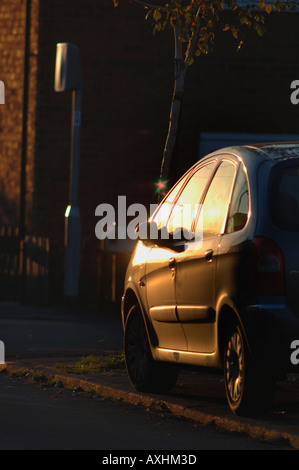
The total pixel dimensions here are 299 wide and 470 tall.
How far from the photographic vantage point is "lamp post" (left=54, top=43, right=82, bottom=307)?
17172mm

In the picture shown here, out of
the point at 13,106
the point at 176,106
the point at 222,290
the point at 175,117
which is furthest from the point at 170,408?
the point at 13,106

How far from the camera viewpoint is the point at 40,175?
19156mm

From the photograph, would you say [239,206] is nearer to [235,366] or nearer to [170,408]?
[235,366]

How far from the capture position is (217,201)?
841 centimetres

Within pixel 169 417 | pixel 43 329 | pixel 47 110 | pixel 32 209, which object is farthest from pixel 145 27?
pixel 169 417

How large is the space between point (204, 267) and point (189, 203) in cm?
89

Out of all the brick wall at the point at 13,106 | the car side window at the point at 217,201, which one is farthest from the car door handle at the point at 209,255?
the brick wall at the point at 13,106

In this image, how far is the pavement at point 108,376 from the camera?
25.5 ft

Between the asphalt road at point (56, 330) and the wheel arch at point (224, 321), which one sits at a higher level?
the wheel arch at point (224, 321)

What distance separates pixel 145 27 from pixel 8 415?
11.5m

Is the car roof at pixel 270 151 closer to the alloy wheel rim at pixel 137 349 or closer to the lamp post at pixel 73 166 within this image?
the alloy wheel rim at pixel 137 349

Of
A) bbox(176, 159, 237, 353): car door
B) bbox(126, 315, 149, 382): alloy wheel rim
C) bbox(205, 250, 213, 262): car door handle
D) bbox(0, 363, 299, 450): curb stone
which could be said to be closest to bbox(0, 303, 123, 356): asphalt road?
bbox(0, 363, 299, 450): curb stone

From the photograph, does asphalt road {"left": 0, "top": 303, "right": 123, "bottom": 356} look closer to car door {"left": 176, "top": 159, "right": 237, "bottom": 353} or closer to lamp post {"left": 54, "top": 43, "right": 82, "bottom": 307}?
lamp post {"left": 54, "top": 43, "right": 82, "bottom": 307}

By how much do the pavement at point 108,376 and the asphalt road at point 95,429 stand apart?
0.38 feet
